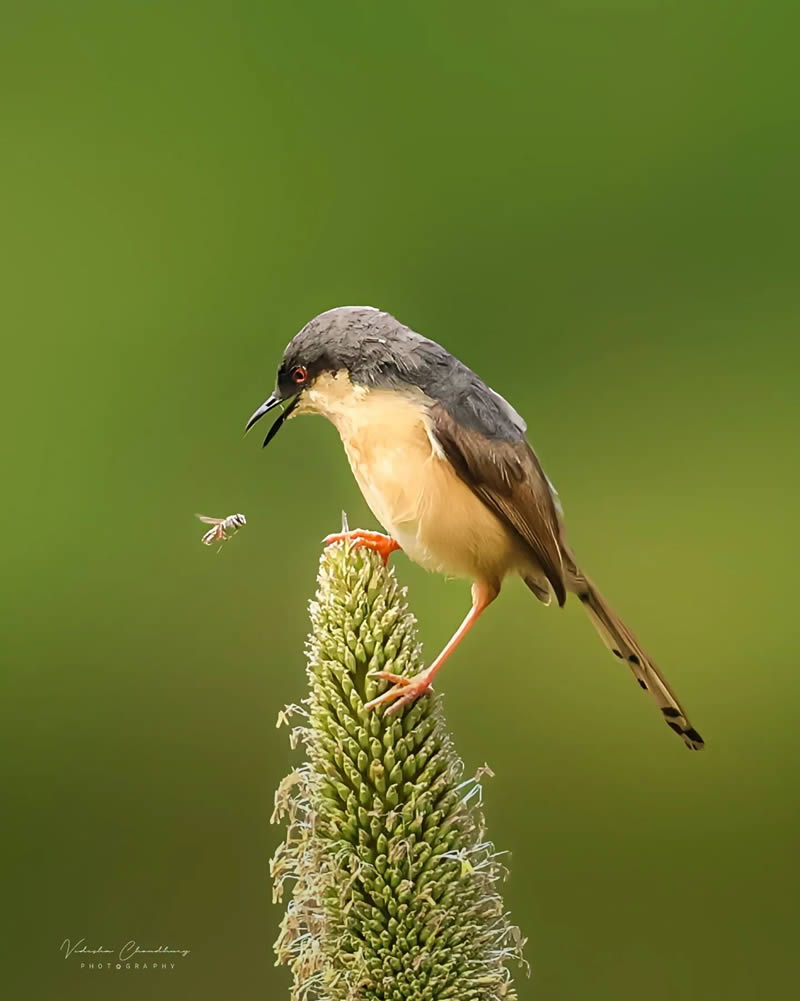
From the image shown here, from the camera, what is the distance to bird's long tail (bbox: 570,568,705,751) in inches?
67.5

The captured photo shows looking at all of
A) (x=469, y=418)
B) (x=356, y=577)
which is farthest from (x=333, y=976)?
(x=469, y=418)

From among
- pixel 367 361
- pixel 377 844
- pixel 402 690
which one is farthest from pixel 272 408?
pixel 377 844

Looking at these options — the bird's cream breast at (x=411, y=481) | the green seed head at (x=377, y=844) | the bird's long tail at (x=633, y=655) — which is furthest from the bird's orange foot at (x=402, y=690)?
the bird's long tail at (x=633, y=655)

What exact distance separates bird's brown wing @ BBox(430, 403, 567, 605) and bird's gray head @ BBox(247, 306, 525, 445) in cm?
3

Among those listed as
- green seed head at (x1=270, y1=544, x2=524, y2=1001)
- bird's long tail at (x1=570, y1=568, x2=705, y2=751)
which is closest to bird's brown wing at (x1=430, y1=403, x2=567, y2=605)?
bird's long tail at (x1=570, y1=568, x2=705, y2=751)

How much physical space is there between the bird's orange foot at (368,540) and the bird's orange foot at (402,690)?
171 mm

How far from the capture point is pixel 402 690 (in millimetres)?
1400

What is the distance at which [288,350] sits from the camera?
1.52 metres

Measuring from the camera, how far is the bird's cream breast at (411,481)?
1565 millimetres

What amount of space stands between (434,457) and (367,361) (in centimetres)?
17

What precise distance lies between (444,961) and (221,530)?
0.61 meters

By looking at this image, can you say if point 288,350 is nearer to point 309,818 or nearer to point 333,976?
point 309,818

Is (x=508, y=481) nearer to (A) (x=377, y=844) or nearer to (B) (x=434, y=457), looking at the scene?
(B) (x=434, y=457)

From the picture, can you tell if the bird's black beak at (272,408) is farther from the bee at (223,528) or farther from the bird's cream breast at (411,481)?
the bee at (223,528)
